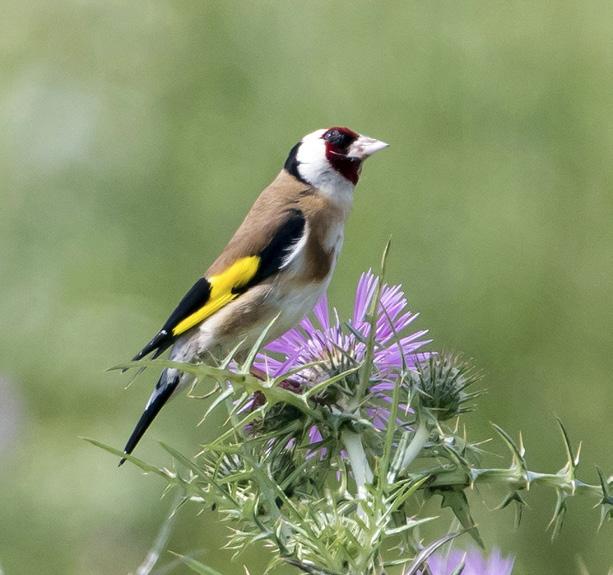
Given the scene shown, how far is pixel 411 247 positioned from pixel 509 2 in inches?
61.6

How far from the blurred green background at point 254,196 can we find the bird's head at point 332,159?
1151 mm

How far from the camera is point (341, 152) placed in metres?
3.43

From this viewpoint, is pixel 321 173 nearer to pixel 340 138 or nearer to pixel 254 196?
pixel 340 138

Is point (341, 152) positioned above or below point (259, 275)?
above

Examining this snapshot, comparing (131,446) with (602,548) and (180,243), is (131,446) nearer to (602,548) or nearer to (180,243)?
(602,548)

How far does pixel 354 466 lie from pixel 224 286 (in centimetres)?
131

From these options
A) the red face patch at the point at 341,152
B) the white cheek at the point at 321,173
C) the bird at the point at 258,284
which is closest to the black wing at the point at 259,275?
the bird at the point at 258,284

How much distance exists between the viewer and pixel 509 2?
5766mm

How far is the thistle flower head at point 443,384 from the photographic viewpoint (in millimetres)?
2080

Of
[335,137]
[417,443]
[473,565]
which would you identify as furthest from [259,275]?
[473,565]

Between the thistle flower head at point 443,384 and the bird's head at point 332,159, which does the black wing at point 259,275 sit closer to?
the bird's head at point 332,159

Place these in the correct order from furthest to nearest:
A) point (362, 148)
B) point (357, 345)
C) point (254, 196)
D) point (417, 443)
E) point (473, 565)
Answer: point (254, 196)
point (362, 148)
point (357, 345)
point (417, 443)
point (473, 565)

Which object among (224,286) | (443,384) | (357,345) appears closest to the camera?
(443,384)

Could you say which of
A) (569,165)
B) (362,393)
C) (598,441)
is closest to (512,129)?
(569,165)
